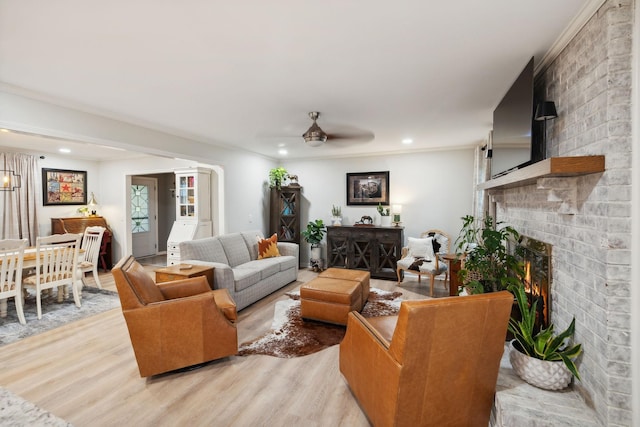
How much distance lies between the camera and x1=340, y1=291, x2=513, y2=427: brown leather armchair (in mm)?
1429

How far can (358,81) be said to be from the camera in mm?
2541

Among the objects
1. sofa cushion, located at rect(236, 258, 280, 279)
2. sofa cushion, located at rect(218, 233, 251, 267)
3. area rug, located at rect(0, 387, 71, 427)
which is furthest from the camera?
sofa cushion, located at rect(218, 233, 251, 267)

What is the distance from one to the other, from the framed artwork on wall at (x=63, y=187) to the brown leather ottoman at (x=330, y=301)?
5810 mm

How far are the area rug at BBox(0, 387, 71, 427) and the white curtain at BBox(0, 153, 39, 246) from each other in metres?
4.62

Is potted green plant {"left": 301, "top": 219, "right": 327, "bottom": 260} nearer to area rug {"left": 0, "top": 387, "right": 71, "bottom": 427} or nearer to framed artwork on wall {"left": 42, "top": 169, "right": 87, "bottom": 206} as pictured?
area rug {"left": 0, "top": 387, "right": 71, "bottom": 427}

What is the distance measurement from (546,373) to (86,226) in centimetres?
758

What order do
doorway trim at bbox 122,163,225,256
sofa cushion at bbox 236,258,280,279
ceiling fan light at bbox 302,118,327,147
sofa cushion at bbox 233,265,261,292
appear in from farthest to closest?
doorway trim at bbox 122,163,225,256
sofa cushion at bbox 236,258,280,279
sofa cushion at bbox 233,265,261,292
ceiling fan light at bbox 302,118,327,147

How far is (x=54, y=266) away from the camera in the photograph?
3.77 meters

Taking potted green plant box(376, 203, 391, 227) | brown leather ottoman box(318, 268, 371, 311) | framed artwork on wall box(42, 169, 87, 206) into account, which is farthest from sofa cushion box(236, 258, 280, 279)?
framed artwork on wall box(42, 169, 87, 206)

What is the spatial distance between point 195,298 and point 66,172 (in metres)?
5.83

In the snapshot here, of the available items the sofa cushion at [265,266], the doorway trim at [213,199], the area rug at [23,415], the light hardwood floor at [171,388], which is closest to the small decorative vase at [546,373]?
the light hardwood floor at [171,388]

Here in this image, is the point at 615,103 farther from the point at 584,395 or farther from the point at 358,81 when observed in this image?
the point at 358,81

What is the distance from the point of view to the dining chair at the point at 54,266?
11.6 feet

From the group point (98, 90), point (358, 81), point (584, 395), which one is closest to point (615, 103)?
point (584, 395)
